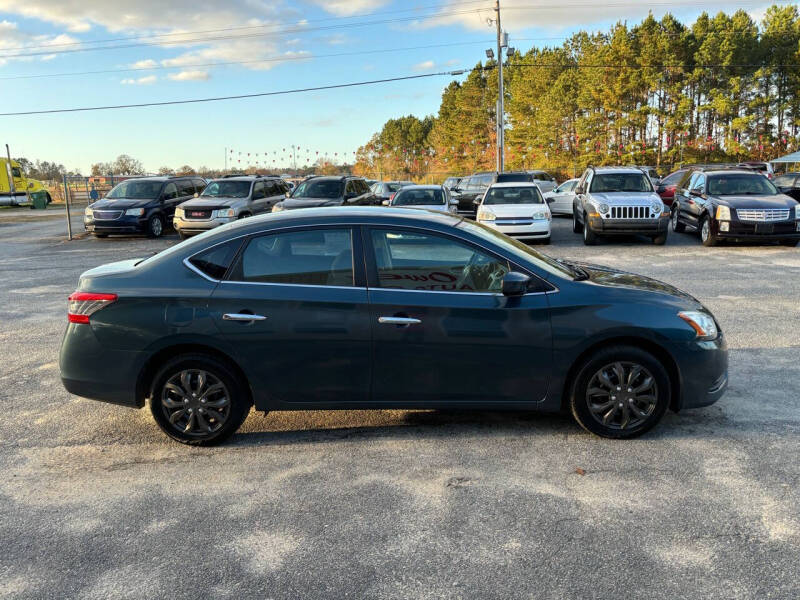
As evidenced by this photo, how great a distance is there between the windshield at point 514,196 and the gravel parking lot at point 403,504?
1107 cm

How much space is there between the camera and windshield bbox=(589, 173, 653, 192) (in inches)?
620

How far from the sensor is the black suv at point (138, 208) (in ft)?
63.3

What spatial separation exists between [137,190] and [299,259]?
18331 millimetres

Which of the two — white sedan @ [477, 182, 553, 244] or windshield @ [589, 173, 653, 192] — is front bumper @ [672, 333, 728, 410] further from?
windshield @ [589, 173, 653, 192]

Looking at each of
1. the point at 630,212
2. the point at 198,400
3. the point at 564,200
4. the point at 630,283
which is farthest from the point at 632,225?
the point at 198,400

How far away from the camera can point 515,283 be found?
4.16m

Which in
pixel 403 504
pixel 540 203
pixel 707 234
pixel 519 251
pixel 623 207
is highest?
pixel 540 203

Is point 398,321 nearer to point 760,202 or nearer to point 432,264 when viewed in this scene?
point 432,264

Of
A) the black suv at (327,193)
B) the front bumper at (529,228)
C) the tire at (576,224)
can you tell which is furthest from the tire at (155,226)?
the tire at (576,224)

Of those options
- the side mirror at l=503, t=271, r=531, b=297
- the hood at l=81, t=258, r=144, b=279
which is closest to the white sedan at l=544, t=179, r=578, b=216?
the side mirror at l=503, t=271, r=531, b=297

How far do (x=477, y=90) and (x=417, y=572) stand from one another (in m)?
76.0

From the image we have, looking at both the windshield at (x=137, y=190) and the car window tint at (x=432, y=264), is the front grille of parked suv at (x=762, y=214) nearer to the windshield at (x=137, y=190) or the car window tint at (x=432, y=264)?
the car window tint at (x=432, y=264)

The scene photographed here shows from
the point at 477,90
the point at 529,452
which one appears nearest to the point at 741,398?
the point at 529,452

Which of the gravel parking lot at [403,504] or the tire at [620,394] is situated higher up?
the tire at [620,394]
